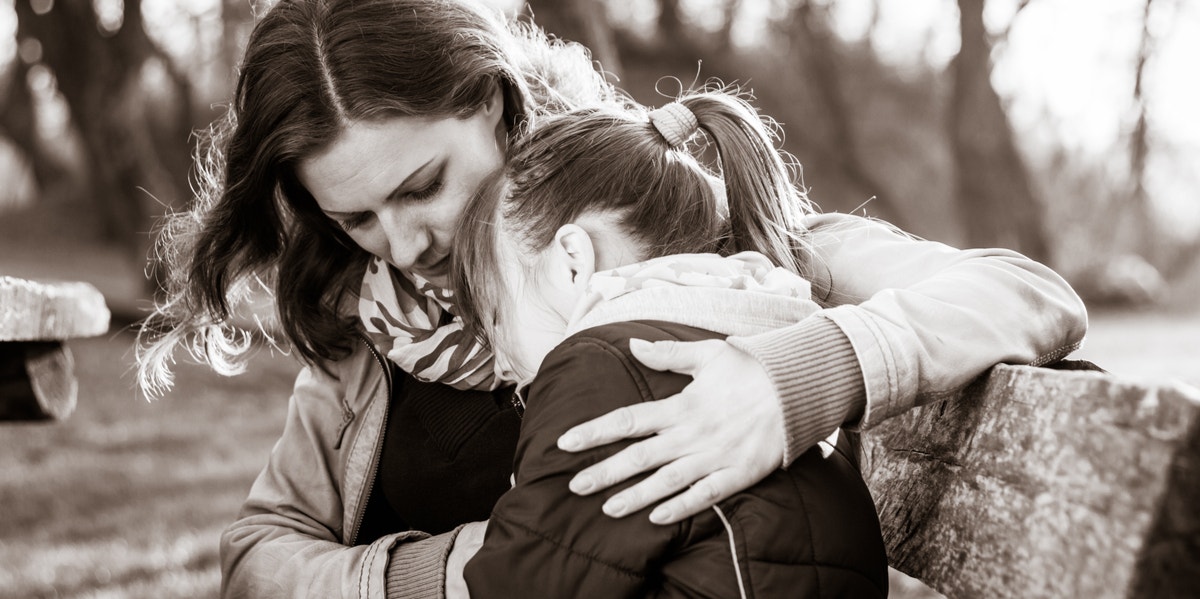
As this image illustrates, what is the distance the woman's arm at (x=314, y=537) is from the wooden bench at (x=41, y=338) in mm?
472

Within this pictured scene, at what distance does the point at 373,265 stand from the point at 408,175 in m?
0.33

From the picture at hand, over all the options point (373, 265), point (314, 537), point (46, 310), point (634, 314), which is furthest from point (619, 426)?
point (46, 310)

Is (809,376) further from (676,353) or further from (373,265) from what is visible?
(373,265)

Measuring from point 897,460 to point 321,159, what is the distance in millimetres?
1208

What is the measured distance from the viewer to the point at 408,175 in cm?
202

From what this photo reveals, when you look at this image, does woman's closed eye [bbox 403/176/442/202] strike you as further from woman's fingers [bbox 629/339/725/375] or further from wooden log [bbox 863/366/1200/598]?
wooden log [bbox 863/366/1200/598]

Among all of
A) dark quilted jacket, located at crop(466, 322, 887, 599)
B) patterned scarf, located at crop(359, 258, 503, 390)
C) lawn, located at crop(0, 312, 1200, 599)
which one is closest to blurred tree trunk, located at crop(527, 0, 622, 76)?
lawn, located at crop(0, 312, 1200, 599)

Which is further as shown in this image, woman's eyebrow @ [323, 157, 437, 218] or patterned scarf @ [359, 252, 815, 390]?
woman's eyebrow @ [323, 157, 437, 218]

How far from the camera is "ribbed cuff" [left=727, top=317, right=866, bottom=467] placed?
1295mm

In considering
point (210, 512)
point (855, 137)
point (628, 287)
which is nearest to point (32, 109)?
point (855, 137)

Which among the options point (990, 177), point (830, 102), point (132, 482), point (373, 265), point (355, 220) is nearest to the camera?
point (355, 220)

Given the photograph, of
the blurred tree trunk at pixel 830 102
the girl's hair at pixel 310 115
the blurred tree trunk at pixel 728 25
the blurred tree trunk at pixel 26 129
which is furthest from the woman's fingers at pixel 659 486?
the blurred tree trunk at pixel 26 129

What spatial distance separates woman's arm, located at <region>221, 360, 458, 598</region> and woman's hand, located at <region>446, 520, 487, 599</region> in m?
0.01

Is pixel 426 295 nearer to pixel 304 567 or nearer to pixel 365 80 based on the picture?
pixel 365 80
